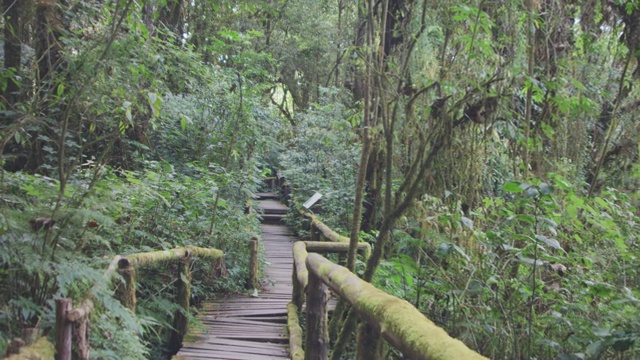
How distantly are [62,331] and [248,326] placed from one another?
4.12 metres

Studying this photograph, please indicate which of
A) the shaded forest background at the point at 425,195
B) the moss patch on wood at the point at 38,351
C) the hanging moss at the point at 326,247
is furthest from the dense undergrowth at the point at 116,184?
the hanging moss at the point at 326,247

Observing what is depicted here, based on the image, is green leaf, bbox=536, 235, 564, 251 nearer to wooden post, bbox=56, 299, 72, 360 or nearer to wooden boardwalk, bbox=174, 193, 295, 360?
wooden post, bbox=56, 299, 72, 360

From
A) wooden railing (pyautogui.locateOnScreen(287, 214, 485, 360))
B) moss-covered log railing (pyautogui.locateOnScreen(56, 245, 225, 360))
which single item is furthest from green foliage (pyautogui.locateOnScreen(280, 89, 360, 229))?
wooden railing (pyautogui.locateOnScreen(287, 214, 485, 360))

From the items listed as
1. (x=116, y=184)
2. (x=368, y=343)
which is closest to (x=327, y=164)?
(x=116, y=184)

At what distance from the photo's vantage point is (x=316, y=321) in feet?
12.9

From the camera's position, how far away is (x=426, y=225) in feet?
14.3

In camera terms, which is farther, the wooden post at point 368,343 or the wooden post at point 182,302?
the wooden post at point 182,302

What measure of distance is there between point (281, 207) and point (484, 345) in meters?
13.6

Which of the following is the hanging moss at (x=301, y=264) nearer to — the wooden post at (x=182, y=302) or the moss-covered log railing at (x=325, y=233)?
the moss-covered log railing at (x=325, y=233)

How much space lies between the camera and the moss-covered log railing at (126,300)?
2324 millimetres

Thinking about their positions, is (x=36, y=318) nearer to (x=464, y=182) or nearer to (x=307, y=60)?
(x=464, y=182)

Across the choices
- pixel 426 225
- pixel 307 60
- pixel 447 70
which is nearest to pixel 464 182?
pixel 426 225

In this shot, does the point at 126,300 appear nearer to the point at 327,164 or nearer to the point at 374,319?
the point at 374,319

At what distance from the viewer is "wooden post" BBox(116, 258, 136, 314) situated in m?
3.67
